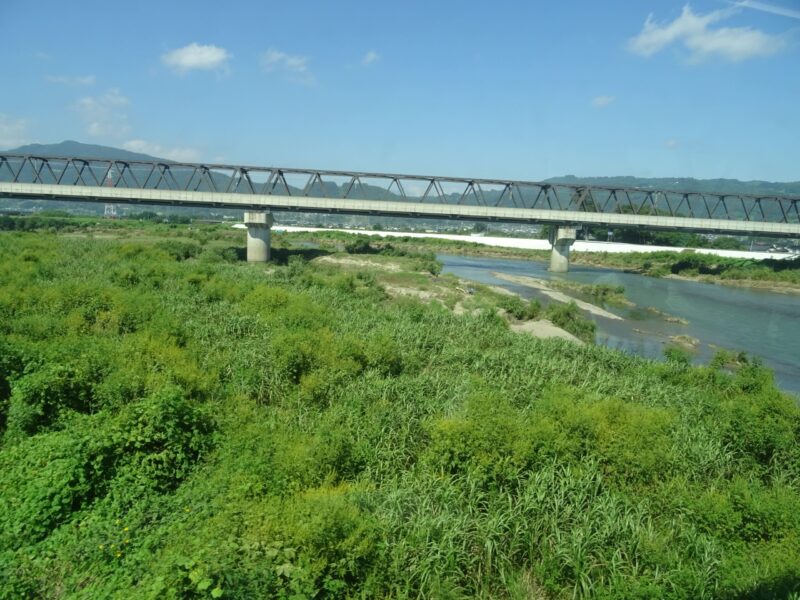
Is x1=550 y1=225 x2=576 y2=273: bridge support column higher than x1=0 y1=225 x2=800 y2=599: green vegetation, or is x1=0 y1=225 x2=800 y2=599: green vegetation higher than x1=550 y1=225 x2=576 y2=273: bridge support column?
x1=550 y1=225 x2=576 y2=273: bridge support column

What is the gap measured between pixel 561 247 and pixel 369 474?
50.1 metres

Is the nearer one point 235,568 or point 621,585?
point 235,568

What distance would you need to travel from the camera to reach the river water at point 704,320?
74.8 ft

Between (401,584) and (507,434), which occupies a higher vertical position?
(507,434)

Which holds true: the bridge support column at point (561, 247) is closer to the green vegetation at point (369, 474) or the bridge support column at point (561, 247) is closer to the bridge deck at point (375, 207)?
the bridge deck at point (375, 207)

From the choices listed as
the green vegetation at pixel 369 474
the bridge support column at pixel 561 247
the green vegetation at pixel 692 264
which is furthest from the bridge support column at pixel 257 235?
the green vegetation at pixel 369 474

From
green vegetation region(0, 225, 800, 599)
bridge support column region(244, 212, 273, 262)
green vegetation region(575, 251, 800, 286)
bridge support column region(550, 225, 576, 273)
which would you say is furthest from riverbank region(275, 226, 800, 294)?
green vegetation region(0, 225, 800, 599)

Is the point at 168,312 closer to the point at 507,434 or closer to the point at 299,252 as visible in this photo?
the point at 507,434

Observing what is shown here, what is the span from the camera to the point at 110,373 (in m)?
10.2

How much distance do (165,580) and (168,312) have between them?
1233cm

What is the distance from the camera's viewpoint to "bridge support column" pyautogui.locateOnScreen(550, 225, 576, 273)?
175ft

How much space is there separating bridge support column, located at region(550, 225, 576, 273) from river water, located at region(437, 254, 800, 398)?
1.51 metres

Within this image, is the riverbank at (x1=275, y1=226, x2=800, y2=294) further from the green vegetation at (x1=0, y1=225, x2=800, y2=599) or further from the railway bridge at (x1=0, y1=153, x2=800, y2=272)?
the green vegetation at (x1=0, y1=225, x2=800, y2=599)

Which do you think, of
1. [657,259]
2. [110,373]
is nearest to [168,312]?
[110,373]
